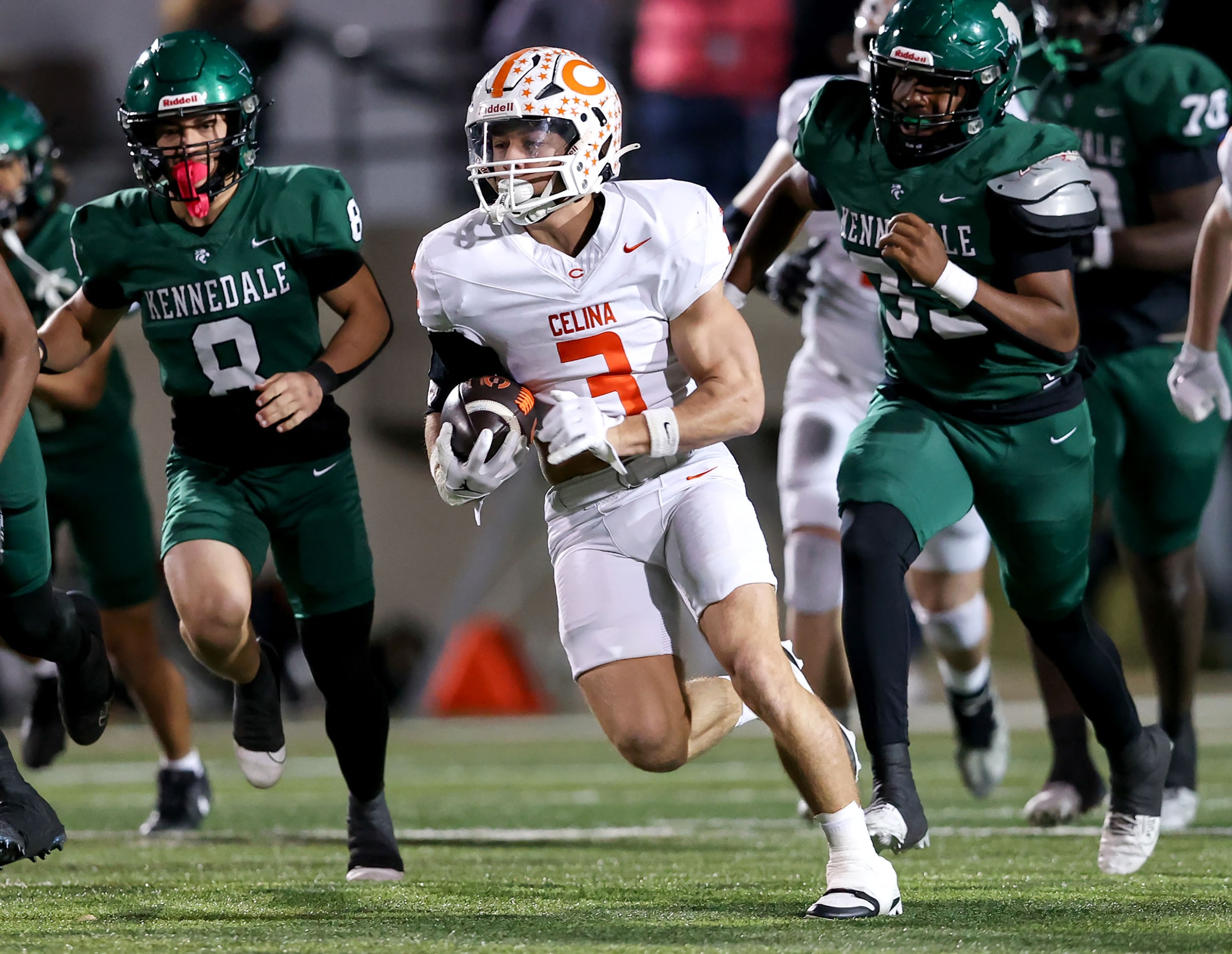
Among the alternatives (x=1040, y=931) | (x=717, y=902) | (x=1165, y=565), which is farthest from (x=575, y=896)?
(x=1165, y=565)

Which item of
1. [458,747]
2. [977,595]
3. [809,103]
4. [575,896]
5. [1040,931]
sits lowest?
[458,747]

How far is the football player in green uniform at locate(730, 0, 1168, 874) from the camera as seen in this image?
3674mm

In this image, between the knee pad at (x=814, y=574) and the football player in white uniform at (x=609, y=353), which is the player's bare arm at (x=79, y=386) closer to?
the football player in white uniform at (x=609, y=353)

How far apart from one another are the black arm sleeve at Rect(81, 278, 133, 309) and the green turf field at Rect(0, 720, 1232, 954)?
1293 millimetres

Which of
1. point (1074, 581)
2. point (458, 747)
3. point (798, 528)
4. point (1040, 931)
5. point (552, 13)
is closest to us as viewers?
point (1040, 931)

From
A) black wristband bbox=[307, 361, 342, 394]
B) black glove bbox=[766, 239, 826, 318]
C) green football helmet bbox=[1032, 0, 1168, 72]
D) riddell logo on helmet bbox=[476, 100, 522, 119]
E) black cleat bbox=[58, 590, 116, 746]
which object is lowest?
black cleat bbox=[58, 590, 116, 746]

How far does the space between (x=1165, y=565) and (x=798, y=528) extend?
1001 millimetres

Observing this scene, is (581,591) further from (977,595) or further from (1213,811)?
(1213,811)

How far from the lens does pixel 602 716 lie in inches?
146

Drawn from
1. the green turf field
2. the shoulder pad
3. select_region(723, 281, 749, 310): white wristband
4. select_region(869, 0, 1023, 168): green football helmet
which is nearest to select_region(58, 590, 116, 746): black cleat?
the green turf field

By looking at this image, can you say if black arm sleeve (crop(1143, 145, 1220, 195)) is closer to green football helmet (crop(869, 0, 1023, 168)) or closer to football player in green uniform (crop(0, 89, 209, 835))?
green football helmet (crop(869, 0, 1023, 168))

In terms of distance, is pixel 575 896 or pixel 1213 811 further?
pixel 1213 811

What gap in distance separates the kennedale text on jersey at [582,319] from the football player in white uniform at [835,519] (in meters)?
1.47

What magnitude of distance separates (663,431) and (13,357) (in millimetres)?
1263
